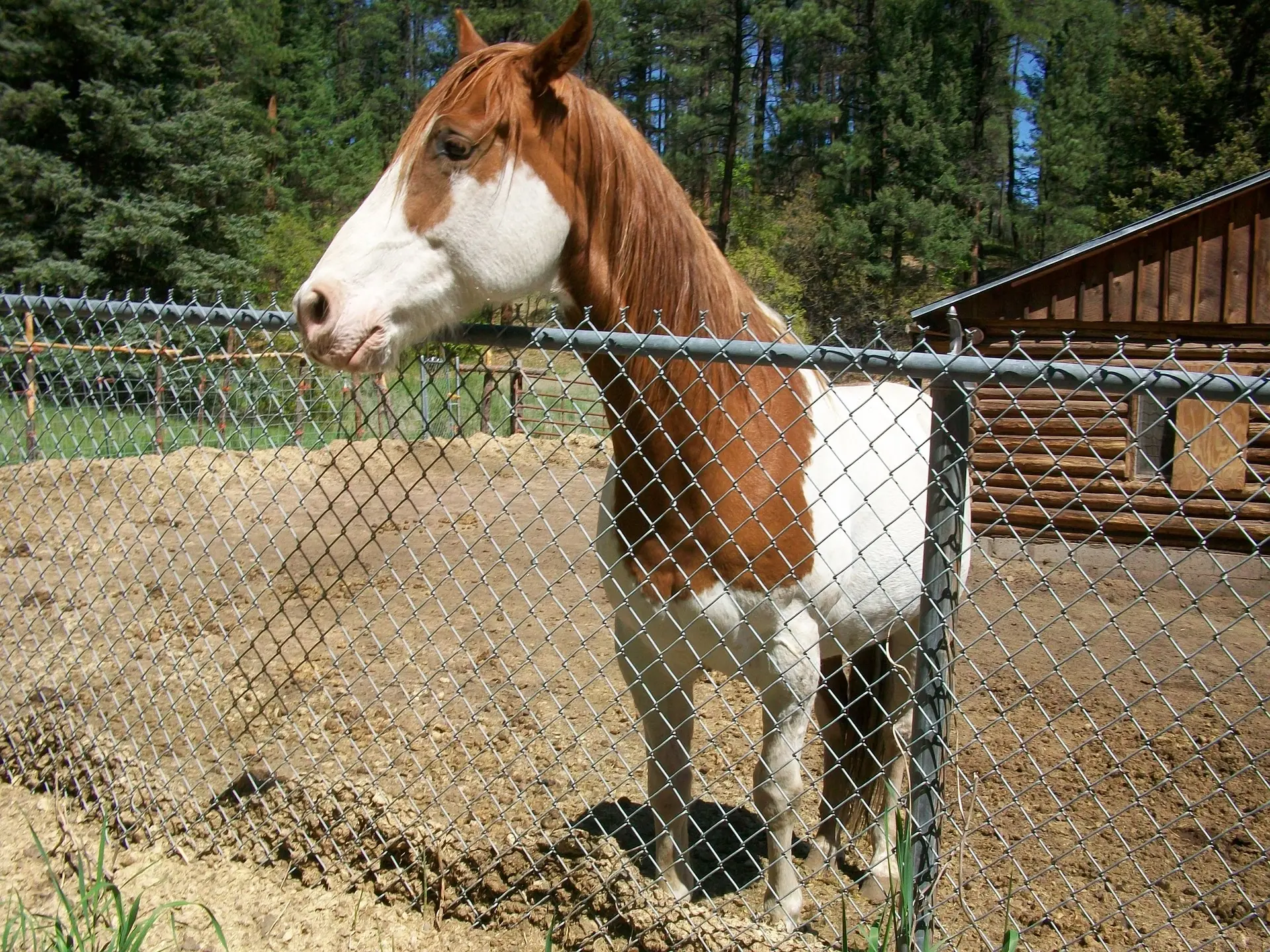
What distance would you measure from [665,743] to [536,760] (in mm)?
1296

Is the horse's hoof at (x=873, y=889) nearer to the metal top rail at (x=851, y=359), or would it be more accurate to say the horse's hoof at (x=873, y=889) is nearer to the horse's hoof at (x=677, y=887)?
the horse's hoof at (x=677, y=887)

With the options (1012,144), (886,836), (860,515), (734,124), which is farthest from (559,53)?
(1012,144)

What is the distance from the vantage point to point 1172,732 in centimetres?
436

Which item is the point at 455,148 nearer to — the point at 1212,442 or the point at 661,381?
the point at 661,381

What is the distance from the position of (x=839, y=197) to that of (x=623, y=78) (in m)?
11.0

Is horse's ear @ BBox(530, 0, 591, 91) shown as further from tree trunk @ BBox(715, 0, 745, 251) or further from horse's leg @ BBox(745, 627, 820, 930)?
tree trunk @ BBox(715, 0, 745, 251)

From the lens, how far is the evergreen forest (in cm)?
2006

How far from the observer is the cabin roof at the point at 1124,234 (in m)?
8.70

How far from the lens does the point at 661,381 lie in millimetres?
2289

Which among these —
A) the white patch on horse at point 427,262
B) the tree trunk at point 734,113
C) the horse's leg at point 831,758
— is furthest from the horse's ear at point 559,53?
the tree trunk at point 734,113

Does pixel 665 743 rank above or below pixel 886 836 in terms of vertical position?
above

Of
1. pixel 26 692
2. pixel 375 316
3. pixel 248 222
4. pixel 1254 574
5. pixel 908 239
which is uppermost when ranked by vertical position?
pixel 375 316

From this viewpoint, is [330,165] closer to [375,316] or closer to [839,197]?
[839,197]

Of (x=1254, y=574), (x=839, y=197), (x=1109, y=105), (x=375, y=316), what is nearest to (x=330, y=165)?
(x=839, y=197)
